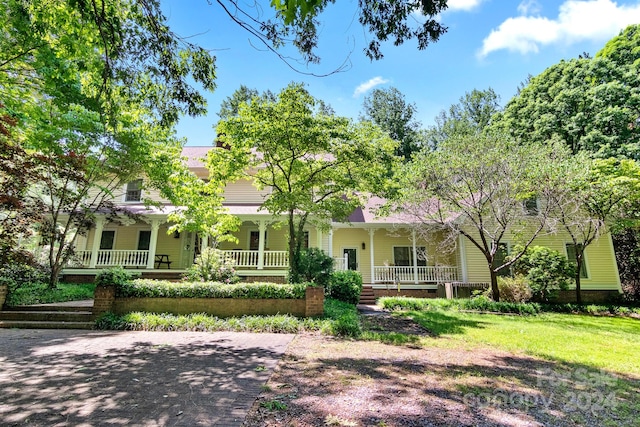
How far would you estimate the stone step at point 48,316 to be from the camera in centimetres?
823

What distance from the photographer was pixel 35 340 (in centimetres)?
641

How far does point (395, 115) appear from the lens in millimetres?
34281

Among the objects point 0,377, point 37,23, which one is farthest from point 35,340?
point 37,23

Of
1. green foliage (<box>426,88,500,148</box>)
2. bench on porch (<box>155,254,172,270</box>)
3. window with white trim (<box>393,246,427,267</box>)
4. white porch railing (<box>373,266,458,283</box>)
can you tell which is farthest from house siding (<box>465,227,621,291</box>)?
green foliage (<box>426,88,500,148</box>)

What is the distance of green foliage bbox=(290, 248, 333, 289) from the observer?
1043 cm

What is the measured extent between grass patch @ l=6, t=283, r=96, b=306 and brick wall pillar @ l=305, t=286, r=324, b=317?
851 centimetres

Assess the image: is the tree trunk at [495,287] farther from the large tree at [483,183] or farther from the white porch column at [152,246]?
the white porch column at [152,246]

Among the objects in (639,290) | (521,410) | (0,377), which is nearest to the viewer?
(521,410)

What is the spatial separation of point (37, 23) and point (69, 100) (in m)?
8.09

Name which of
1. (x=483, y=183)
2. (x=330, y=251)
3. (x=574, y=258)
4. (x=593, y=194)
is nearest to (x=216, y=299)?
(x=330, y=251)

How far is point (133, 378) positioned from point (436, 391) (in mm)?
3798

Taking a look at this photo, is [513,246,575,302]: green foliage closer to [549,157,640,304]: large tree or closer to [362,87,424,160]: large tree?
[549,157,640,304]: large tree

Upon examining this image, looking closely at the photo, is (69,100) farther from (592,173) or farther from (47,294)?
(592,173)

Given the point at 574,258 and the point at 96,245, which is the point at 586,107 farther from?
the point at 96,245
